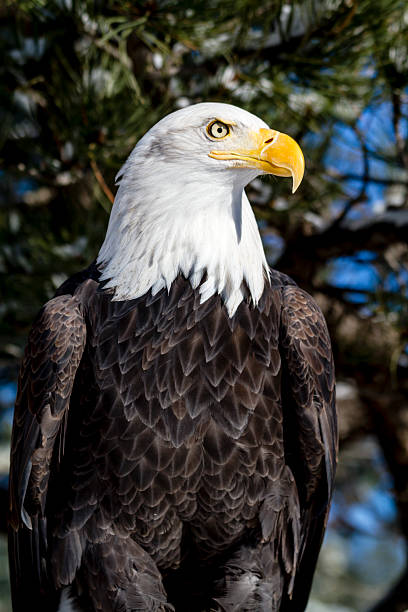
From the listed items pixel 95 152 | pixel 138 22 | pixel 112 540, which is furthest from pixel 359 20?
pixel 112 540

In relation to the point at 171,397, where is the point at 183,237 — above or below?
above

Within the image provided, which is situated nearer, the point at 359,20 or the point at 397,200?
the point at 359,20

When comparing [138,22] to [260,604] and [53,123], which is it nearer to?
[53,123]

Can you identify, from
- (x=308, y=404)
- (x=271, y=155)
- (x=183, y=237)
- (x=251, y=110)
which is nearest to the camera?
(x=271, y=155)

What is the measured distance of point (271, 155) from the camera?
2285 mm

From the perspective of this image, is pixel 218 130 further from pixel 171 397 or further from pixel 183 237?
pixel 171 397

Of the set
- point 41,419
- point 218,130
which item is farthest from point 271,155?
point 41,419

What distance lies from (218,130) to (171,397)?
80cm

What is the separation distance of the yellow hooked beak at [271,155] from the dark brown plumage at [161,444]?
1.35 ft

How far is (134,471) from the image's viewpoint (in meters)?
2.31

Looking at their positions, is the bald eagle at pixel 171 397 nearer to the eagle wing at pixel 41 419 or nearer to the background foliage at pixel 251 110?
the eagle wing at pixel 41 419

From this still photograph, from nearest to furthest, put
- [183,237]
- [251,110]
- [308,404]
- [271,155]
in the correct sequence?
[271,155] → [183,237] → [308,404] → [251,110]

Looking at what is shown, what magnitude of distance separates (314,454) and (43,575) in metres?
0.93

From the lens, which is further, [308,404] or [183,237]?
[308,404]
